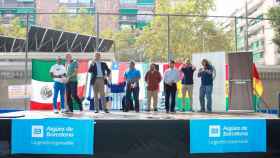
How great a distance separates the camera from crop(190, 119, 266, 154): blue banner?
8516 millimetres

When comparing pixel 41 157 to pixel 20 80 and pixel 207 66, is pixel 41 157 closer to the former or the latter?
pixel 207 66

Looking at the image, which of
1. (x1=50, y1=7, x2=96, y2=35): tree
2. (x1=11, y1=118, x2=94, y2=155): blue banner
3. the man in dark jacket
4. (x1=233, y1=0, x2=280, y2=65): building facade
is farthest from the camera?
(x1=233, y1=0, x2=280, y2=65): building facade

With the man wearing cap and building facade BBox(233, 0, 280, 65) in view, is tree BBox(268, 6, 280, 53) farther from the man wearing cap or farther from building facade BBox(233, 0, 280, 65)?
building facade BBox(233, 0, 280, 65)

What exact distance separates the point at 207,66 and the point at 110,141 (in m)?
5.06

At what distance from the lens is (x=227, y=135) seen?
8.59 meters

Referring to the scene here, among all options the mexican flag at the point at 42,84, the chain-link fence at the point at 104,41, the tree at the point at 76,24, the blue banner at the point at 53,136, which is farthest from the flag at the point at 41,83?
the tree at the point at 76,24

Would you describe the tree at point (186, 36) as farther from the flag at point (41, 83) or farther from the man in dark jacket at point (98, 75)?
the man in dark jacket at point (98, 75)

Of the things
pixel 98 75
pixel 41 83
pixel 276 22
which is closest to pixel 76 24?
pixel 276 22

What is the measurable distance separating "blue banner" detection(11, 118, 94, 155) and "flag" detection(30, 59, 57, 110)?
6622mm

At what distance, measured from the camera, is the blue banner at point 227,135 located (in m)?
8.52

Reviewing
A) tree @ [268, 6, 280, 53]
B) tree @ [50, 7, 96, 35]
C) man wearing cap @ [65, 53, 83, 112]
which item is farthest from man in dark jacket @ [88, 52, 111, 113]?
tree @ [50, 7, 96, 35]

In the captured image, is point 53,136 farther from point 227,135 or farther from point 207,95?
point 207,95

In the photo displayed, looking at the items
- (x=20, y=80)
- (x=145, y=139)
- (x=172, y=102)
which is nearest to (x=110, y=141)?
(x=145, y=139)

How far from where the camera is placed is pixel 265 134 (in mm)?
8742
